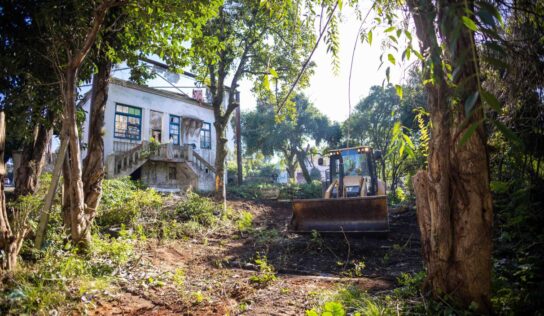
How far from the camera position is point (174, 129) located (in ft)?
69.8

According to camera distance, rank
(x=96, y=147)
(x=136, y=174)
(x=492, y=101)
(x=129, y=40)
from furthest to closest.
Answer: (x=136, y=174) < (x=129, y=40) < (x=96, y=147) < (x=492, y=101)

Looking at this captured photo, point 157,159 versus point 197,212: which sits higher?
point 157,159

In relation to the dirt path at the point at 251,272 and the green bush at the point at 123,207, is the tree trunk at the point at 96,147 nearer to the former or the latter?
the dirt path at the point at 251,272

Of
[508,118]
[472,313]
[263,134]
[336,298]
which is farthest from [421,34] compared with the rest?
[263,134]

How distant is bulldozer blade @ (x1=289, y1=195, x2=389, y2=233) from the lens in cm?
737

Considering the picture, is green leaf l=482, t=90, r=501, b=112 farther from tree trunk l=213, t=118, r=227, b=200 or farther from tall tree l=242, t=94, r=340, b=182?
tall tree l=242, t=94, r=340, b=182

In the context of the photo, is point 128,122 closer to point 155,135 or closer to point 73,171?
point 155,135

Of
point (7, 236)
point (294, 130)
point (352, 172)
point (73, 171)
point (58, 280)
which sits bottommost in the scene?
point (58, 280)

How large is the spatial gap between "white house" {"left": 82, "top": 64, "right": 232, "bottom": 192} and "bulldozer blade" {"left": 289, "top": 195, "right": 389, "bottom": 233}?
9.85m

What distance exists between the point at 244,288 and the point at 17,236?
2570 millimetres

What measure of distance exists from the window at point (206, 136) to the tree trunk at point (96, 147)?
Answer: 17206mm

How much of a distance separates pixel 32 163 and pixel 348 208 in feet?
24.9

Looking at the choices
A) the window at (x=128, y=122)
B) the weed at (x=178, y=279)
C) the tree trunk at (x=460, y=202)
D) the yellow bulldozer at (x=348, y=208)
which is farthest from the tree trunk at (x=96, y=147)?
the window at (x=128, y=122)

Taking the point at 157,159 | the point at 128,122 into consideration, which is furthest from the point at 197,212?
the point at 128,122
